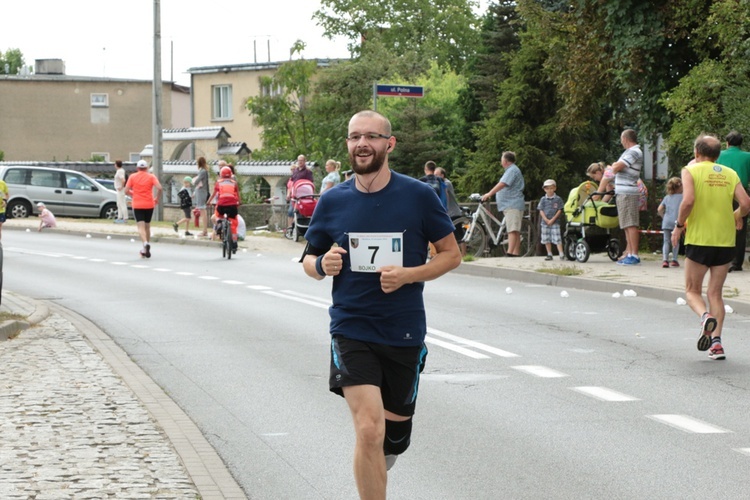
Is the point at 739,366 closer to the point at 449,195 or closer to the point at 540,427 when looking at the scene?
the point at 540,427

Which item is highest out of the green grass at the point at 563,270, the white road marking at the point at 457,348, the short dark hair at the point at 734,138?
the short dark hair at the point at 734,138

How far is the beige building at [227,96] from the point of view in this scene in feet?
247

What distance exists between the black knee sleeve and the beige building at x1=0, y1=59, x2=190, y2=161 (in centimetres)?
7857

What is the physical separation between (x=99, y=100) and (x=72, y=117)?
197 centimetres

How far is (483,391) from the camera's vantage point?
10.2 m

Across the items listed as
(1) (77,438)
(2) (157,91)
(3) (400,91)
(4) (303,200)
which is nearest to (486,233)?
(3) (400,91)

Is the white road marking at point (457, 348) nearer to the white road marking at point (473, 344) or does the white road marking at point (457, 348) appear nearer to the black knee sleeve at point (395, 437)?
the white road marking at point (473, 344)

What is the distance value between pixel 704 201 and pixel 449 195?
13.4 meters

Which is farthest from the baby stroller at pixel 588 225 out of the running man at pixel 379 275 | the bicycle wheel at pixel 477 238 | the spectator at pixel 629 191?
the running man at pixel 379 275

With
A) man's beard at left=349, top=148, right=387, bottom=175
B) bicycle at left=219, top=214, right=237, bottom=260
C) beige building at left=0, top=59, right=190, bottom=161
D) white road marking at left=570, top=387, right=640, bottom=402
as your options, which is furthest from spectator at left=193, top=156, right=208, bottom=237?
beige building at left=0, top=59, right=190, bottom=161

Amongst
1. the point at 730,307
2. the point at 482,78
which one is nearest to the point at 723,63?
the point at 730,307

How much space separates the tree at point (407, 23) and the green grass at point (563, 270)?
63.9 m

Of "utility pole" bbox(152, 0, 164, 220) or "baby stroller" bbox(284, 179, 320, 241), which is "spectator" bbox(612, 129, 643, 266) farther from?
"utility pole" bbox(152, 0, 164, 220)

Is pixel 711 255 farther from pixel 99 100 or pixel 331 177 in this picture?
pixel 99 100
